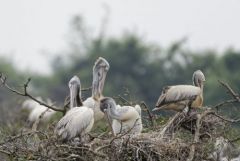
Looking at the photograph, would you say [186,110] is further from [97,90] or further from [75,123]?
[75,123]

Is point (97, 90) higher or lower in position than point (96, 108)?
higher

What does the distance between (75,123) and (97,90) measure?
226 centimetres

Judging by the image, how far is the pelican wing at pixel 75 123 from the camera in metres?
13.1

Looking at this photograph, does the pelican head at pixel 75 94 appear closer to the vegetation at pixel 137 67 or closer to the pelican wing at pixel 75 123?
the pelican wing at pixel 75 123

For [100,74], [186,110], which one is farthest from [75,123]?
[100,74]

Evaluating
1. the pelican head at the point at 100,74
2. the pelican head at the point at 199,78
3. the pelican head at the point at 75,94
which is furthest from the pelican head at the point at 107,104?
the pelican head at the point at 199,78

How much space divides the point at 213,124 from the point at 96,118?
165cm

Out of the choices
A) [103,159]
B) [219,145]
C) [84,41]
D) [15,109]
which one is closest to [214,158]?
[219,145]

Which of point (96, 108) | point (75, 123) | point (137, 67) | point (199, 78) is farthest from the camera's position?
point (137, 67)

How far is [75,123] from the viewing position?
13.3 meters

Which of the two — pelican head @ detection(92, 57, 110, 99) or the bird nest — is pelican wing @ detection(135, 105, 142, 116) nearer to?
the bird nest

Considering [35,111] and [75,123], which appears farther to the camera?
[35,111]

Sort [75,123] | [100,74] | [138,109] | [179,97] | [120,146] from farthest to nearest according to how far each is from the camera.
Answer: [100,74]
[179,97]
[138,109]
[75,123]
[120,146]

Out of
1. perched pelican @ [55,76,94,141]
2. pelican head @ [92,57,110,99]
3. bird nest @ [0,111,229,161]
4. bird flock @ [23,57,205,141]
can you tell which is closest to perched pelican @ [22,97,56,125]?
pelican head @ [92,57,110,99]
